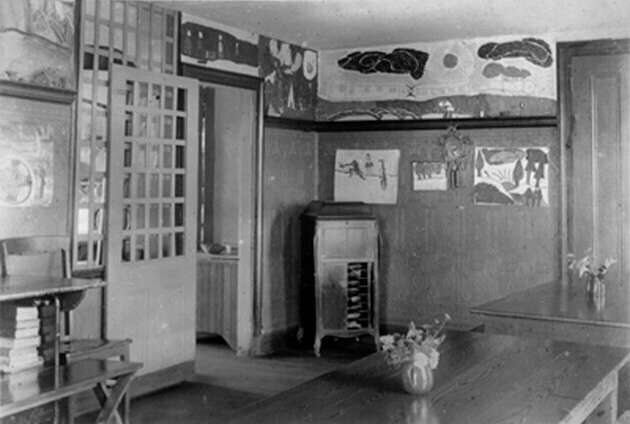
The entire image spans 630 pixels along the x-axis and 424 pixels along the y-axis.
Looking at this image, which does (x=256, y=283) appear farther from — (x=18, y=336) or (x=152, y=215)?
(x=18, y=336)

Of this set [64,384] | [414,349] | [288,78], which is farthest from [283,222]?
[414,349]

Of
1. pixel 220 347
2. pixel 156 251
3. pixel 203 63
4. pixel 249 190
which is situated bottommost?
pixel 220 347

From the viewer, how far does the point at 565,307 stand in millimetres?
4828

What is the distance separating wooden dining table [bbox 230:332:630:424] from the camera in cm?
283

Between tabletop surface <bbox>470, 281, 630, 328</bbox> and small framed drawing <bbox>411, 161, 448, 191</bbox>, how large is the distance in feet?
7.18

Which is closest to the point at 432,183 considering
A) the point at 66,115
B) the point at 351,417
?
the point at 66,115

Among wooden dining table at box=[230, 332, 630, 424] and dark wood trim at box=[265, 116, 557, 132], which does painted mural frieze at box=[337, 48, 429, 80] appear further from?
wooden dining table at box=[230, 332, 630, 424]

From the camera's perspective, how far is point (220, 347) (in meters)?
7.55

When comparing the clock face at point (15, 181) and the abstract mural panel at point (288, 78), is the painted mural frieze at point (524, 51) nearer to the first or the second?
the abstract mural panel at point (288, 78)

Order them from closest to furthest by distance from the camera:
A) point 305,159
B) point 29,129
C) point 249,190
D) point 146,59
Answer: point 29,129 < point 146,59 < point 249,190 < point 305,159

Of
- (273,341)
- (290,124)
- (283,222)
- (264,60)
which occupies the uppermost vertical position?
(264,60)

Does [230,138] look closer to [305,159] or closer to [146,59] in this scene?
[305,159]

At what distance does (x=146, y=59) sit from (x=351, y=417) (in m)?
3.80

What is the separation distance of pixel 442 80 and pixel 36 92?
13.4 feet
